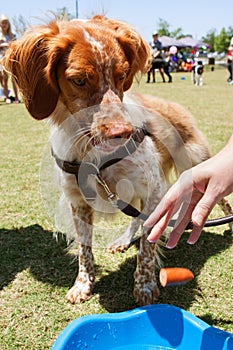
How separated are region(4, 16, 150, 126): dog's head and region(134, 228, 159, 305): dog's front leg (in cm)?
109

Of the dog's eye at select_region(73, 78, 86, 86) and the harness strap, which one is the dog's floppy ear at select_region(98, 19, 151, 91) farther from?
the dog's eye at select_region(73, 78, 86, 86)

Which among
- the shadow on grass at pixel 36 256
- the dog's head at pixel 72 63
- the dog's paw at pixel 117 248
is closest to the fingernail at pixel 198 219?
the dog's head at pixel 72 63

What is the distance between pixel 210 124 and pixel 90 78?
680 cm

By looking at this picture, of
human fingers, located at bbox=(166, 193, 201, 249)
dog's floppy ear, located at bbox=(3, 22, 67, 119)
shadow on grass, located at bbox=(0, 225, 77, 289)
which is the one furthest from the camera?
shadow on grass, located at bbox=(0, 225, 77, 289)

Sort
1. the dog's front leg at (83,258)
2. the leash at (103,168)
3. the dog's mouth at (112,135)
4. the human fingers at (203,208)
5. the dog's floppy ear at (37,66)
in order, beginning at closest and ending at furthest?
the human fingers at (203,208)
the dog's mouth at (112,135)
the dog's floppy ear at (37,66)
the leash at (103,168)
the dog's front leg at (83,258)

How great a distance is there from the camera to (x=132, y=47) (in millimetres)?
2930

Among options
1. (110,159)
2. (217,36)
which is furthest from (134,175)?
(217,36)

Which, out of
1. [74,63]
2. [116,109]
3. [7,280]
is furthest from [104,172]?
[7,280]

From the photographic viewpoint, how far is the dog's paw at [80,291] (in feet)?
9.96

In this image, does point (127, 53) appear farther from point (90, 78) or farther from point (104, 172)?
point (104, 172)

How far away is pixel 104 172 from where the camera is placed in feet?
Answer: 9.77

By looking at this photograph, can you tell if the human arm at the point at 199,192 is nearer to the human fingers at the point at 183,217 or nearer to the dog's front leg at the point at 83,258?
the human fingers at the point at 183,217

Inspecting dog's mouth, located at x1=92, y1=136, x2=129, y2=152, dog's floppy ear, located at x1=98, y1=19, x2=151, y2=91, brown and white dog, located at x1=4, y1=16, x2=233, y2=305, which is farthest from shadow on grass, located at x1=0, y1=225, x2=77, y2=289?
dog's floppy ear, located at x1=98, y1=19, x2=151, y2=91

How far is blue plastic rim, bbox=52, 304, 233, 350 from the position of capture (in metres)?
2.34
